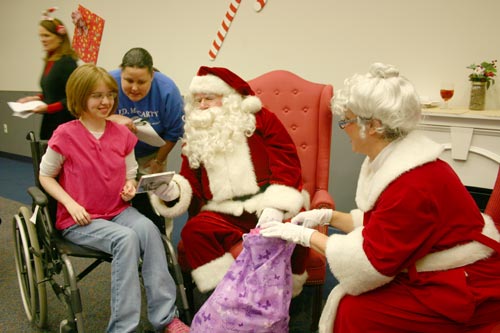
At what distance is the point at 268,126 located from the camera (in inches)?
85.0

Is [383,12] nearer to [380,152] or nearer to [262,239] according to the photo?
[380,152]

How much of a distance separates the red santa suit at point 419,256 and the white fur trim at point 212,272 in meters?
0.69

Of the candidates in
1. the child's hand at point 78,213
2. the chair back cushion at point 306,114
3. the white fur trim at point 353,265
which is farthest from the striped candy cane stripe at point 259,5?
the white fur trim at point 353,265

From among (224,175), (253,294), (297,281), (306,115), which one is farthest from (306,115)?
(253,294)

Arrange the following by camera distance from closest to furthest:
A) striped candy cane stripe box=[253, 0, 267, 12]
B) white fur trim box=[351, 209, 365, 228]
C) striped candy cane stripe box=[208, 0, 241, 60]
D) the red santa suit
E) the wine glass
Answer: the red santa suit
white fur trim box=[351, 209, 365, 228]
the wine glass
striped candy cane stripe box=[253, 0, 267, 12]
striped candy cane stripe box=[208, 0, 241, 60]

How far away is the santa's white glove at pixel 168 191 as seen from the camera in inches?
76.4

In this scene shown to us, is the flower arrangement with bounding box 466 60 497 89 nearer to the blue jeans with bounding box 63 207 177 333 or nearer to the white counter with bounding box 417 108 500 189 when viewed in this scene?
the white counter with bounding box 417 108 500 189

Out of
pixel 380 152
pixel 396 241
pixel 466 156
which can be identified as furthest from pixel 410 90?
pixel 466 156

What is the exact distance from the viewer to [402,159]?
125cm

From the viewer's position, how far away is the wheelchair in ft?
5.48

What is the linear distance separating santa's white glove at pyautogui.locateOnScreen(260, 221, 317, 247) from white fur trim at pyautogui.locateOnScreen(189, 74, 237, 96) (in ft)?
2.84

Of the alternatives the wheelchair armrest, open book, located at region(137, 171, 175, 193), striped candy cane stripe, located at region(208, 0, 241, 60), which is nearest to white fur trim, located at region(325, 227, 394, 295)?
open book, located at region(137, 171, 175, 193)

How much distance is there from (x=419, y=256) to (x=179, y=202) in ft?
3.82

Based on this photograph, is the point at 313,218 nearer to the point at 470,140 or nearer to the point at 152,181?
the point at 152,181
